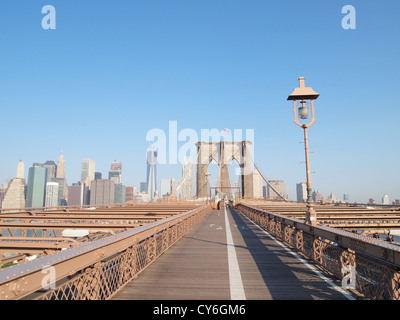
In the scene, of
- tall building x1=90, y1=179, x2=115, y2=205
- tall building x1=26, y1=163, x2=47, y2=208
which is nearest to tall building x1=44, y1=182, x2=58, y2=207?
tall building x1=26, y1=163, x2=47, y2=208

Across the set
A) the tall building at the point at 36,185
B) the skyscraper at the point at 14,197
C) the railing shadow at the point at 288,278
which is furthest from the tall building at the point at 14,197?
the railing shadow at the point at 288,278

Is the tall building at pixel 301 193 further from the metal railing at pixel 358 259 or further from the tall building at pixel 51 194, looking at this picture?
the tall building at pixel 51 194

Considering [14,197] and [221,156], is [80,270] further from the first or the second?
[14,197]

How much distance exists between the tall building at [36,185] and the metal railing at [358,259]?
167 m

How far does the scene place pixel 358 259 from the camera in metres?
5.18

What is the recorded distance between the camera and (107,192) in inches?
7426

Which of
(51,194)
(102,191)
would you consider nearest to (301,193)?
(102,191)

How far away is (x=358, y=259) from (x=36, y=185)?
7265 inches

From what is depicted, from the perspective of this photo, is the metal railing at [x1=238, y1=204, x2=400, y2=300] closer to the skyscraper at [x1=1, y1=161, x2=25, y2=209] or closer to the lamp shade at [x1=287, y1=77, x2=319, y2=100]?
the lamp shade at [x1=287, y1=77, x2=319, y2=100]

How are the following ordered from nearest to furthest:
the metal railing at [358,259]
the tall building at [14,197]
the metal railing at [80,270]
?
the metal railing at [80,270]
the metal railing at [358,259]
the tall building at [14,197]

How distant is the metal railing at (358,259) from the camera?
12.7 ft
